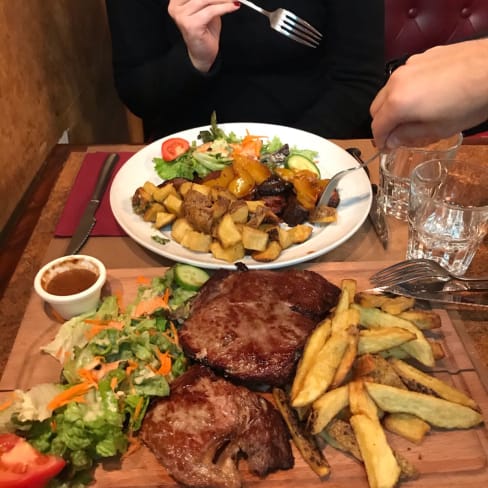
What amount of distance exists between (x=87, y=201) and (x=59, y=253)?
1.36ft

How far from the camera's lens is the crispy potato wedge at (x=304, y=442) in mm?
1491

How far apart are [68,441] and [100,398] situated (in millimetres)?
150

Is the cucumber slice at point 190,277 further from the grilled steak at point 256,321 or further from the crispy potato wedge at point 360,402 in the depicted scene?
the crispy potato wedge at point 360,402

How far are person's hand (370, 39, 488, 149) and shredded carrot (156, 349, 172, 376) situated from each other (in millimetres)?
1188

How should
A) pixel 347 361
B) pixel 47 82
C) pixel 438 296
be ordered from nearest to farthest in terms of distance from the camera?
pixel 347 361 < pixel 438 296 < pixel 47 82

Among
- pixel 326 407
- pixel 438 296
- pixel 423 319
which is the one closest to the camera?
pixel 326 407

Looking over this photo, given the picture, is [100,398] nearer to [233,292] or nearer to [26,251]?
[233,292]

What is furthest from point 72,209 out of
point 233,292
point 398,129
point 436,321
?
point 436,321

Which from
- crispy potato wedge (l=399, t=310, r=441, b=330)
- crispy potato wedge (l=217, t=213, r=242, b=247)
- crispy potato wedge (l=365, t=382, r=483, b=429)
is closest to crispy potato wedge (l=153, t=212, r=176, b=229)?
crispy potato wedge (l=217, t=213, r=242, b=247)

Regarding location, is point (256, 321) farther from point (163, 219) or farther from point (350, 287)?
point (163, 219)

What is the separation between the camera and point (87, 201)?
8.74 feet

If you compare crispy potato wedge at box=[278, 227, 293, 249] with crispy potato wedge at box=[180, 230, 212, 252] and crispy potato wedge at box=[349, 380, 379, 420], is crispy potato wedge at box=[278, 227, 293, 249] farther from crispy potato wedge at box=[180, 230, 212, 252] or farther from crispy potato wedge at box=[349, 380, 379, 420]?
crispy potato wedge at box=[349, 380, 379, 420]

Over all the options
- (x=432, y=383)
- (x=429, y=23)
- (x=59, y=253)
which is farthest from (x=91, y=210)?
(x=429, y=23)

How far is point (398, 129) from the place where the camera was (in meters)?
1.98
